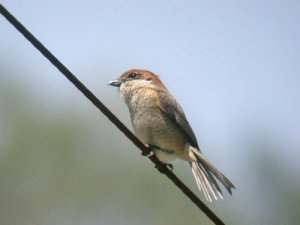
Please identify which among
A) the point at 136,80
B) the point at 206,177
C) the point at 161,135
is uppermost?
the point at 136,80

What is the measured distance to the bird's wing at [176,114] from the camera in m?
5.23

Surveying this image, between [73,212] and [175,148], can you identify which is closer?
[175,148]

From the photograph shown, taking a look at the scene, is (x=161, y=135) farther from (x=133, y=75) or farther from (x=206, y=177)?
(x=133, y=75)

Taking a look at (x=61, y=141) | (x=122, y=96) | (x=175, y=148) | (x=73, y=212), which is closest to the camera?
(x=175, y=148)

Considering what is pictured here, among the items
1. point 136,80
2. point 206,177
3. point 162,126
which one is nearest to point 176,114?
point 162,126

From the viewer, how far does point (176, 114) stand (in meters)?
5.37

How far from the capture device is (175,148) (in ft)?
17.0

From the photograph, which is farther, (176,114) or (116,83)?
(116,83)

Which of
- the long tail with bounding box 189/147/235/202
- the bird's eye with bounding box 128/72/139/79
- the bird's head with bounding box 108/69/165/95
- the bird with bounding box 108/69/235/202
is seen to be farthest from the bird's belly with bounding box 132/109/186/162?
the bird's eye with bounding box 128/72/139/79

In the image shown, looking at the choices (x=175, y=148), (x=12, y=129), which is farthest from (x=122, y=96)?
(x=12, y=129)

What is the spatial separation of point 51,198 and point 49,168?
104 centimetres

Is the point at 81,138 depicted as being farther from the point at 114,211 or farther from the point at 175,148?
the point at 175,148

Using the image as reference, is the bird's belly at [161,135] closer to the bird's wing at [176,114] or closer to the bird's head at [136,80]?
the bird's wing at [176,114]

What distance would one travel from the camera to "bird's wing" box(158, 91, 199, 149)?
5.23m
